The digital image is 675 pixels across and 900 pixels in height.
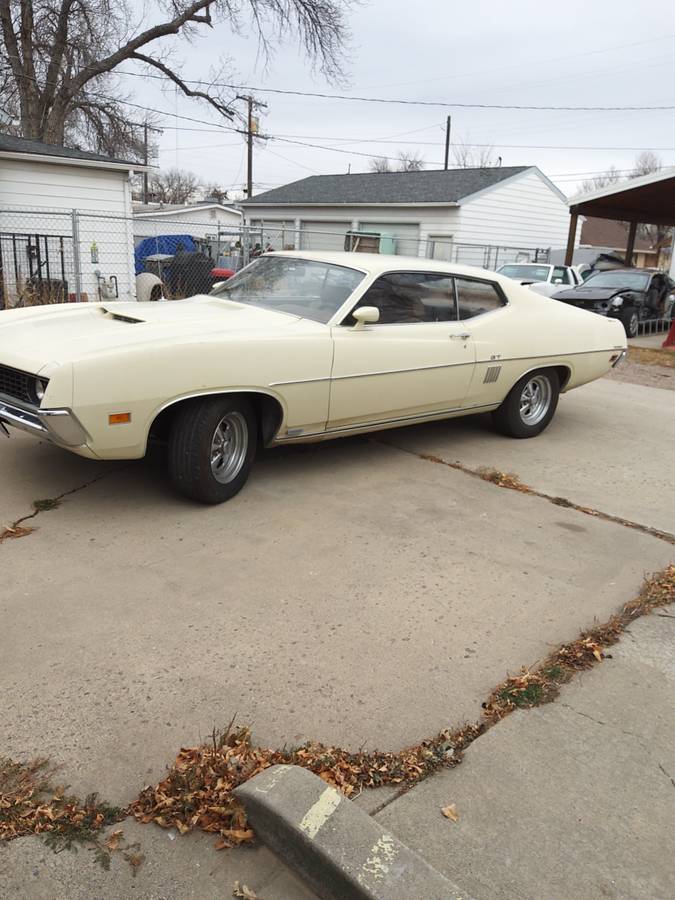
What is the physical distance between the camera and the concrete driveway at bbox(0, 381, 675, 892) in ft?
8.54

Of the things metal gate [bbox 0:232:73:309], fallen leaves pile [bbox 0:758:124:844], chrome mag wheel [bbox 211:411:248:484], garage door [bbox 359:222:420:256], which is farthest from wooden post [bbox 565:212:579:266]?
fallen leaves pile [bbox 0:758:124:844]

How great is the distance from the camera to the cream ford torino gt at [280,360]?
3.88m

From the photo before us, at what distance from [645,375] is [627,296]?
5.54 metres

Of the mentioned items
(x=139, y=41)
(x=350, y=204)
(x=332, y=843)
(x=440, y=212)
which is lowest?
(x=332, y=843)

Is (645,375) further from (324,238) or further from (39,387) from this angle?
(324,238)

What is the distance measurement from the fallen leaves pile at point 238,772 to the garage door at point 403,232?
82.4ft

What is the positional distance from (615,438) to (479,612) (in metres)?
4.00

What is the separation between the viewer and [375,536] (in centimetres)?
421

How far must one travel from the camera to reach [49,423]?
12.2 ft

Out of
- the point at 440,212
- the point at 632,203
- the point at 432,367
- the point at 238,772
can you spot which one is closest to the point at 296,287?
the point at 432,367

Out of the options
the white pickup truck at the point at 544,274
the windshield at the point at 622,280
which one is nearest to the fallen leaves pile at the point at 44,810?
the windshield at the point at 622,280

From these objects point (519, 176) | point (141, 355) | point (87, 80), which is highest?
point (87, 80)

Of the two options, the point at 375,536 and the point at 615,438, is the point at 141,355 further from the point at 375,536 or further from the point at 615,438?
the point at 615,438

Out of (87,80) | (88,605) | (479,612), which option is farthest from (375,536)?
(87,80)
